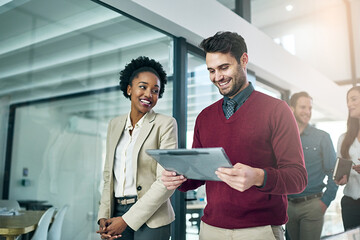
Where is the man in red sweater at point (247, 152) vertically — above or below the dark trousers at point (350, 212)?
above

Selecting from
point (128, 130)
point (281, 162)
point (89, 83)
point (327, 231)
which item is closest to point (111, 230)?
point (128, 130)

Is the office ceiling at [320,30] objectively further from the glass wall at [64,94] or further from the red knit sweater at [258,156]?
the red knit sweater at [258,156]

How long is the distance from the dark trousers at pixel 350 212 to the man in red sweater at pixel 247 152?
7.05 feet

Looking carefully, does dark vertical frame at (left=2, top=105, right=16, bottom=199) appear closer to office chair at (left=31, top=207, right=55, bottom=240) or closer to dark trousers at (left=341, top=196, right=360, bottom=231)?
office chair at (left=31, top=207, right=55, bottom=240)

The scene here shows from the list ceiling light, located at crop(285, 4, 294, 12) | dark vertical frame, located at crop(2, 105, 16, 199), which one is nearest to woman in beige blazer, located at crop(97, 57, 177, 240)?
dark vertical frame, located at crop(2, 105, 16, 199)

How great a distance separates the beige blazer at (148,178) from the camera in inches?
64.6

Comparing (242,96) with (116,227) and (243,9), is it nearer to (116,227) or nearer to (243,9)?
(116,227)

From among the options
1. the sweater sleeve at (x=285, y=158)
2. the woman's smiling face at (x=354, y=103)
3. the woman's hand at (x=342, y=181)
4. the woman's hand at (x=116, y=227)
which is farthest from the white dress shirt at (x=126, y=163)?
the woman's smiling face at (x=354, y=103)

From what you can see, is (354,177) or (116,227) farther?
(354,177)

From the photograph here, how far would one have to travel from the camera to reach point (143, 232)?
66.1 inches

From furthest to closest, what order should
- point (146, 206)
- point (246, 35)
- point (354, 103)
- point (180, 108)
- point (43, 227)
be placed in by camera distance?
point (246, 35)
point (354, 103)
point (180, 108)
point (43, 227)
point (146, 206)

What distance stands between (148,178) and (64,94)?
1.56 meters

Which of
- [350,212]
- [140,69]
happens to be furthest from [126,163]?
[350,212]

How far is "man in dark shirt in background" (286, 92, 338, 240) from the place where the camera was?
3162mm
